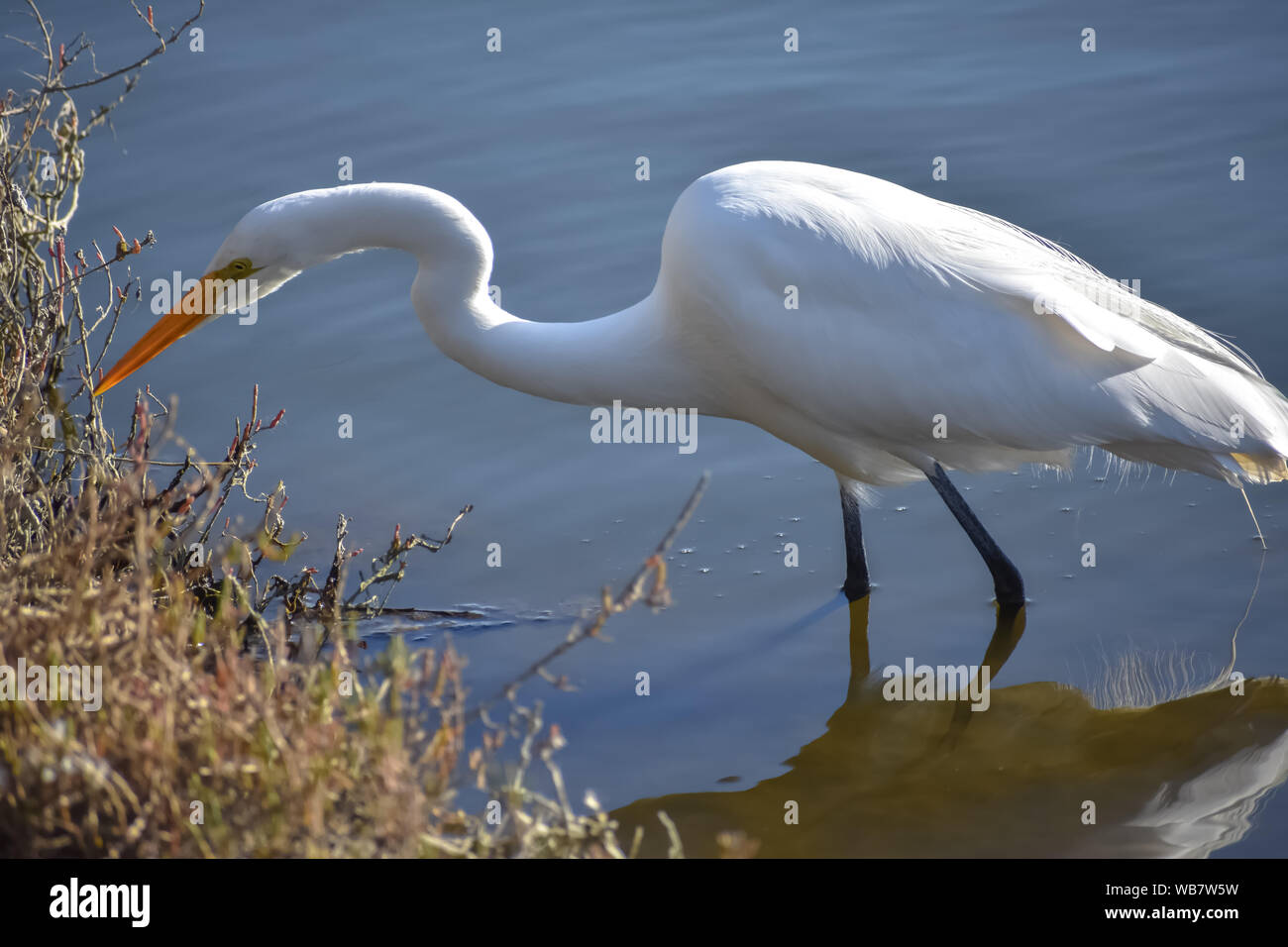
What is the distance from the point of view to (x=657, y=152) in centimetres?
687

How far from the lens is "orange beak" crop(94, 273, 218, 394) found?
145 inches

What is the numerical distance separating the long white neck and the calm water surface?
0.85 m

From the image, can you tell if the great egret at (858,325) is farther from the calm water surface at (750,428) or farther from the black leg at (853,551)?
the calm water surface at (750,428)

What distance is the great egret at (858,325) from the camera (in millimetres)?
3633

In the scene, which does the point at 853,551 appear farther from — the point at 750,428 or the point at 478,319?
the point at 478,319

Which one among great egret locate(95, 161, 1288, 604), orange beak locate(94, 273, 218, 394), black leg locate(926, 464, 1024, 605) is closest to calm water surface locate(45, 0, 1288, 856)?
black leg locate(926, 464, 1024, 605)

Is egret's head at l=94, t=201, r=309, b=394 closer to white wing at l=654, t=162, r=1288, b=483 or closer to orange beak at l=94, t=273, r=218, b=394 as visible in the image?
orange beak at l=94, t=273, r=218, b=394

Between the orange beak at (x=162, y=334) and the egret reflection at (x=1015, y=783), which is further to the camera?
the orange beak at (x=162, y=334)

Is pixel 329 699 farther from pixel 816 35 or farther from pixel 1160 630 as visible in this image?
pixel 816 35

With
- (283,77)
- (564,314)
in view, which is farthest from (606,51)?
Result: (564,314)

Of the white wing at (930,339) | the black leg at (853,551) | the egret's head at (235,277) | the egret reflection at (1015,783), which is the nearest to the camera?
the egret reflection at (1015,783)

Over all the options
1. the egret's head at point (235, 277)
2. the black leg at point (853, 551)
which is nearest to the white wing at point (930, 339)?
the black leg at point (853, 551)
